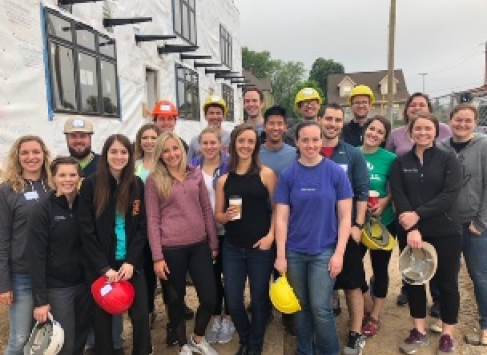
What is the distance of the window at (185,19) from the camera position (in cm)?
1258

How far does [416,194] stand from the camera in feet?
11.1

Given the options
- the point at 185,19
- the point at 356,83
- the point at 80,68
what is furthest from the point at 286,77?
the point at 80,68

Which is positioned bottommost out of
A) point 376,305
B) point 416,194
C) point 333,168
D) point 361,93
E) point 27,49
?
point 376,305

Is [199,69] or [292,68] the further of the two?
[292,68]

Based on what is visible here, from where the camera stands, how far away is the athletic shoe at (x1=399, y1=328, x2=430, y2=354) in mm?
3553

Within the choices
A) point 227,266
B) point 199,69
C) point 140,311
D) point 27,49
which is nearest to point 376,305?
point 227,266

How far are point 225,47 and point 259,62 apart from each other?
64038 millimetres

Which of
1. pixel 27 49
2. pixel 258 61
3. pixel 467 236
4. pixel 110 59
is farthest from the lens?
pixel 258 61

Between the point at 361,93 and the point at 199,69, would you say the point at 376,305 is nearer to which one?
the point at 361,93

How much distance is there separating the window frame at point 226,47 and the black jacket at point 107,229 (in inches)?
660

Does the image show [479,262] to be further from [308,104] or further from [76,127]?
[76,127]

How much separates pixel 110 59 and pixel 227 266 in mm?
6492

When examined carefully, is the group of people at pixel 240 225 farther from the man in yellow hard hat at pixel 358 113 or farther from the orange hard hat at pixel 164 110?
the orange hard hat at pixel 164 110

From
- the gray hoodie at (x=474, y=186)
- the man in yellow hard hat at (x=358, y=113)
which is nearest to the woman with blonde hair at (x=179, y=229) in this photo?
the man in yellow hard hat at (x=358, y=113)
